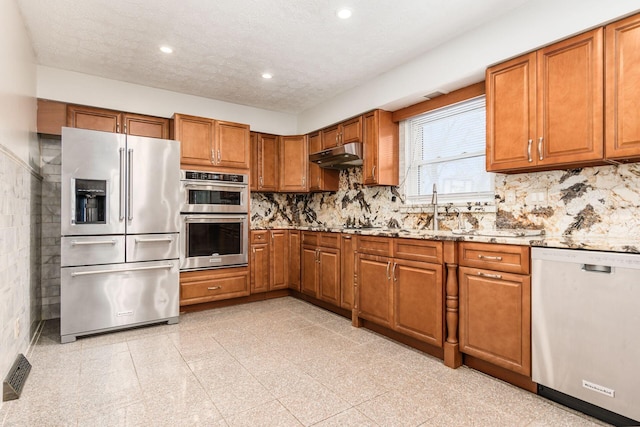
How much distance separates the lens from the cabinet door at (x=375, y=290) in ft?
10.0

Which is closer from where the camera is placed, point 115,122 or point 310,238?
point 115,122

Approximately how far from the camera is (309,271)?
4.28 m

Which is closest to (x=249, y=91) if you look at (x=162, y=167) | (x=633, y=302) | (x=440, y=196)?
(x=162, y=167)

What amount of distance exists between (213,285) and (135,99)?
2.40 m

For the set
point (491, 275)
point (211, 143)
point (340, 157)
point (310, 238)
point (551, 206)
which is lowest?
point (491, 275)

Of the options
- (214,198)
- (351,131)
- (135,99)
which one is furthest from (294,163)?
(135,99)

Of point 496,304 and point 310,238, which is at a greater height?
point 310,238

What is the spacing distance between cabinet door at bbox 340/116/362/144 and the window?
0.52 m

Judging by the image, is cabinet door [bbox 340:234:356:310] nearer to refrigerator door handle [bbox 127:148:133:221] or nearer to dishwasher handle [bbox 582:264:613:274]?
dishwasher handle [bbox 582:264:613:274]

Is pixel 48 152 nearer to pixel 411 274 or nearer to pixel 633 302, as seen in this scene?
pixel 411 274

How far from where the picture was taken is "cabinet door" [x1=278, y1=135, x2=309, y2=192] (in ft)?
16.1

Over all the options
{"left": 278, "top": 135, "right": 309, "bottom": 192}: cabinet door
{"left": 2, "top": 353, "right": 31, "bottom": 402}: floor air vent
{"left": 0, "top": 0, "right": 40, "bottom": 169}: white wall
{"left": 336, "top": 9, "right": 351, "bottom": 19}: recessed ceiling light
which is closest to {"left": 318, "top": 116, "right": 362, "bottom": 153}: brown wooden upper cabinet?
{"left": 278, "top": 135, "right": 309, "bottom": 192}: cabinet door

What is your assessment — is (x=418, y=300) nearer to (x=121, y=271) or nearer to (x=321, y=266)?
(x=321, y=266)

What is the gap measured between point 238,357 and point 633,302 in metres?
2.54
